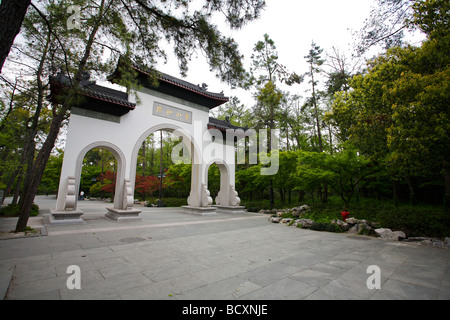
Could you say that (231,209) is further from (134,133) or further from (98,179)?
(98,179)

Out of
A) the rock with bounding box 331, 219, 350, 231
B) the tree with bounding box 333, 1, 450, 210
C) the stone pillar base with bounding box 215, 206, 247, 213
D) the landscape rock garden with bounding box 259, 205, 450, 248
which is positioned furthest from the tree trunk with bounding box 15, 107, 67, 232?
the rock with bounding box 331, 219, 350, 231

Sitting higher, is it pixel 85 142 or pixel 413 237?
pixel 85 142

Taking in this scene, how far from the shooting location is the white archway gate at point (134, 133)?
287 inches

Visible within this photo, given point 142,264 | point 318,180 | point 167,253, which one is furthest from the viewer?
point 318,180

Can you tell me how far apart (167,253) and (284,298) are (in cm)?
256

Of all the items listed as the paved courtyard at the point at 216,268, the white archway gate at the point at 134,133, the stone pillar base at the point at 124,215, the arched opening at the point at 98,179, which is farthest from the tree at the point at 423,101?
the arched opening at the point at 98,179

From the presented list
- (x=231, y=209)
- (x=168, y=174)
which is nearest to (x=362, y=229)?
(x=231, y=209)

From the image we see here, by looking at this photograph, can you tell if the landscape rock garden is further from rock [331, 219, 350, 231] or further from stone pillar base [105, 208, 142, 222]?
stone pillar base [105, 208, 142, 222]

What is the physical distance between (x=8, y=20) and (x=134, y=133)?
6715 millimetres

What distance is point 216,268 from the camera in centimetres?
320

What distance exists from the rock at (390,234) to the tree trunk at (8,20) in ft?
28.5

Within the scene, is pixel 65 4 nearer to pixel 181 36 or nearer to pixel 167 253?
pixel 181 36

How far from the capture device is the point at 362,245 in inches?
191
